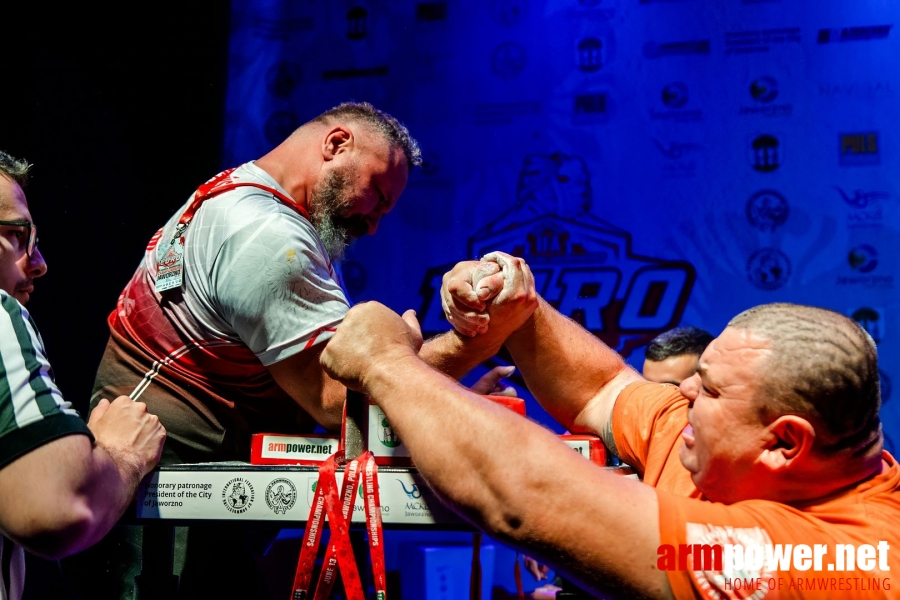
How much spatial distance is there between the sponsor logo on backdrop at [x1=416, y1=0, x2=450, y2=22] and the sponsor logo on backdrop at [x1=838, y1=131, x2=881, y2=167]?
2.13 meters

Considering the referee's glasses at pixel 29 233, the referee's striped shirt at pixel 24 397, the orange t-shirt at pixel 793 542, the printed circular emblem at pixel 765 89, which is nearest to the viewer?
the orange t-shirt at pixel 793 542

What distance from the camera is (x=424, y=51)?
163 inches

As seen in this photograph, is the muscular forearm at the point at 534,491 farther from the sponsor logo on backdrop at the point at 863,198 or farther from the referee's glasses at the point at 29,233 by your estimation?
the sponsor logo on backdrop at the point at 863,198

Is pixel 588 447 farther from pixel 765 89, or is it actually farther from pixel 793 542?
pixel 765 89

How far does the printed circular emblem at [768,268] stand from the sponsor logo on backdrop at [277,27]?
2761 millimetres

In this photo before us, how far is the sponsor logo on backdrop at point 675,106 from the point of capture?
12.5 feet

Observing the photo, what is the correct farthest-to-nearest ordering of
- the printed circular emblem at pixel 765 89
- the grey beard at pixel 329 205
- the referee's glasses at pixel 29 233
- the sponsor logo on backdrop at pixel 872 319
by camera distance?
the printed circular emblem at pixel 765 89 → the sponsor logo on backdrop at pixel 872 319 → the grey beard at pixel 329 205 → the referee's glasses at pixel 29 233

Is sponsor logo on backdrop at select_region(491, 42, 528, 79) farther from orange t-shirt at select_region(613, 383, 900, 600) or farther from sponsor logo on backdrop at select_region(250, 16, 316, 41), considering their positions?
orange t-shirt at select_region(613, 383, 900, 600)

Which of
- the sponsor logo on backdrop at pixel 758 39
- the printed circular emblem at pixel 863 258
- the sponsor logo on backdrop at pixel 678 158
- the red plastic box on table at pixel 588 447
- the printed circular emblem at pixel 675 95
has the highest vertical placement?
the sponsor logo on backdrop at pixel 758 39

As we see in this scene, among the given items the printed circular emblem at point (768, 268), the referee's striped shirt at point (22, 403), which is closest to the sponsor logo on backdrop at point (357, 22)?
the printed circular emblem at point (768, 268)

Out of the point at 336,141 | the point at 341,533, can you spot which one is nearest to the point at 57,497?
the point at 341,533

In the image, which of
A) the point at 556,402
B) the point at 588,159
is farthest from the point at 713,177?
the point at 556,402

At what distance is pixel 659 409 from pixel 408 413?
0.58m

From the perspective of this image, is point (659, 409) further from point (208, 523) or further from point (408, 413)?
point (208, 523)
